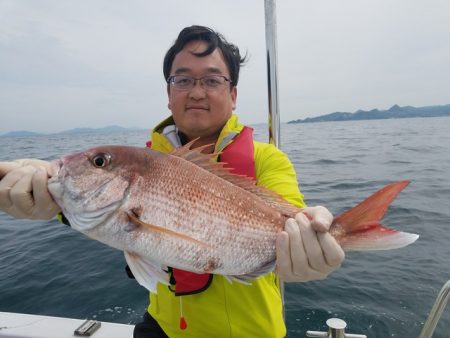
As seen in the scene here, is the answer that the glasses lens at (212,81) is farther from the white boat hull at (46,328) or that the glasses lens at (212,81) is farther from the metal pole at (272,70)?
the white boat hull at (46,328)

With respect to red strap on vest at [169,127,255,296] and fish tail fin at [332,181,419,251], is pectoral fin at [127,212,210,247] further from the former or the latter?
fish tail fin at [332,181,419,251]

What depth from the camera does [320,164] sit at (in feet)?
64.5

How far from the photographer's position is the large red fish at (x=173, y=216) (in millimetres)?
2102

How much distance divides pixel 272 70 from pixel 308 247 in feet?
7.15

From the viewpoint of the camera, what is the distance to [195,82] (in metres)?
2.96

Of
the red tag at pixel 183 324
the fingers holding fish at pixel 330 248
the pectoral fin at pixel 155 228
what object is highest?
the pectoral fin at pixel 155 228

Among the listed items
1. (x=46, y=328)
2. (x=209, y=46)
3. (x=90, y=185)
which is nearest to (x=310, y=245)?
(x=90, y=185)

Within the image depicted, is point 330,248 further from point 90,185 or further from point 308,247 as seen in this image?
point 90,185

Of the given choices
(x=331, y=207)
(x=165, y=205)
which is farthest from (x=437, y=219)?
(x=165, y=205)

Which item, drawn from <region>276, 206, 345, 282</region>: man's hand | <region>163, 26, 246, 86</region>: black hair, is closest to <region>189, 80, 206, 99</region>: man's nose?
<region>163, 26, 246, 86</region>: black hair

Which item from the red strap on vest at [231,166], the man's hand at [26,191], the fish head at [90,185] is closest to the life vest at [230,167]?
the red strap on vest at [231,166]

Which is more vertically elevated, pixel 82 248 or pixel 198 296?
pixel 198 296

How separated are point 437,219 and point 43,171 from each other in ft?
32.8

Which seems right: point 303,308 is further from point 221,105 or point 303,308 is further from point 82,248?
point 82,248
